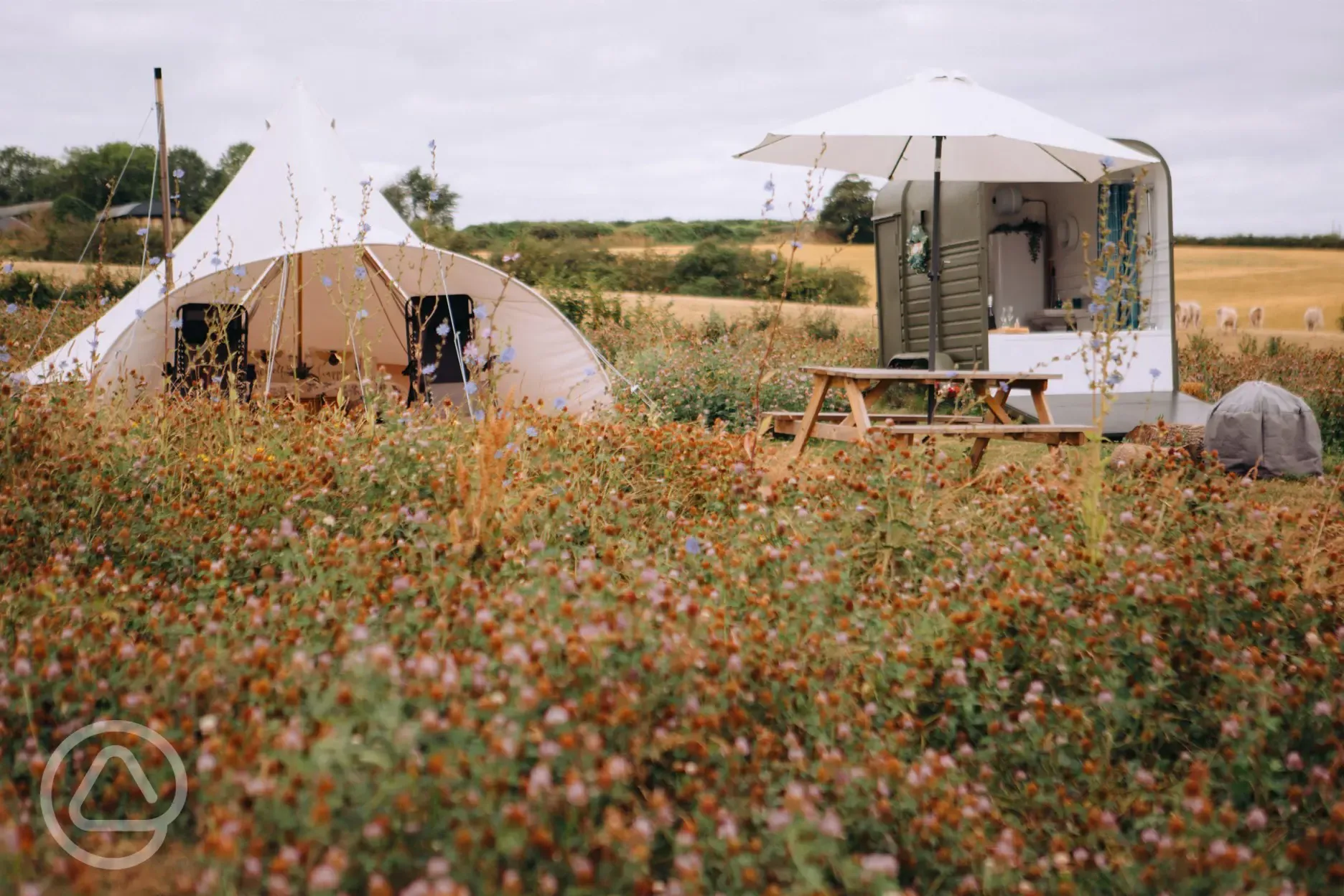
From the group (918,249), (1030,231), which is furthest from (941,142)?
(1030,231)

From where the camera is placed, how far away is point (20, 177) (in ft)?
96.6

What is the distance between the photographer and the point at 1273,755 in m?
2.40

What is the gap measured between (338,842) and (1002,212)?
9.33 metres

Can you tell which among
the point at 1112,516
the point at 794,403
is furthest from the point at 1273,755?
the point at 794,403

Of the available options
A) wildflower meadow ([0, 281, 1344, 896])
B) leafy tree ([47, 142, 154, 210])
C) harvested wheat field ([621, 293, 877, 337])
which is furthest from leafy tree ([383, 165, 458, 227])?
wildflower meadow ([0, 281, 1344, 896])

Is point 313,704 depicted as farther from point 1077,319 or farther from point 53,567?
point 1077,319

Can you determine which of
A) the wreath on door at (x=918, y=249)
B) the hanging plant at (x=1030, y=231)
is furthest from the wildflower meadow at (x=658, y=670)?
the hanging plant at (x=1030, y=231)

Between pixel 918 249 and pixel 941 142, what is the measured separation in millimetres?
2685

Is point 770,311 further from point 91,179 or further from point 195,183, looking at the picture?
point 91,179

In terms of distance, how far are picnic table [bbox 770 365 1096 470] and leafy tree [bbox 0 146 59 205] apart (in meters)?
31.1

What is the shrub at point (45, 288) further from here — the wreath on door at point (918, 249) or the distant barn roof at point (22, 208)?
Result: the wreath on door at point (918, 249)

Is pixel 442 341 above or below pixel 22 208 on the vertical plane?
below

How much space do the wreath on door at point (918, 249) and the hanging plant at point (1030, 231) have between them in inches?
33.2

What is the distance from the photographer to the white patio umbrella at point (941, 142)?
19.4 feet
